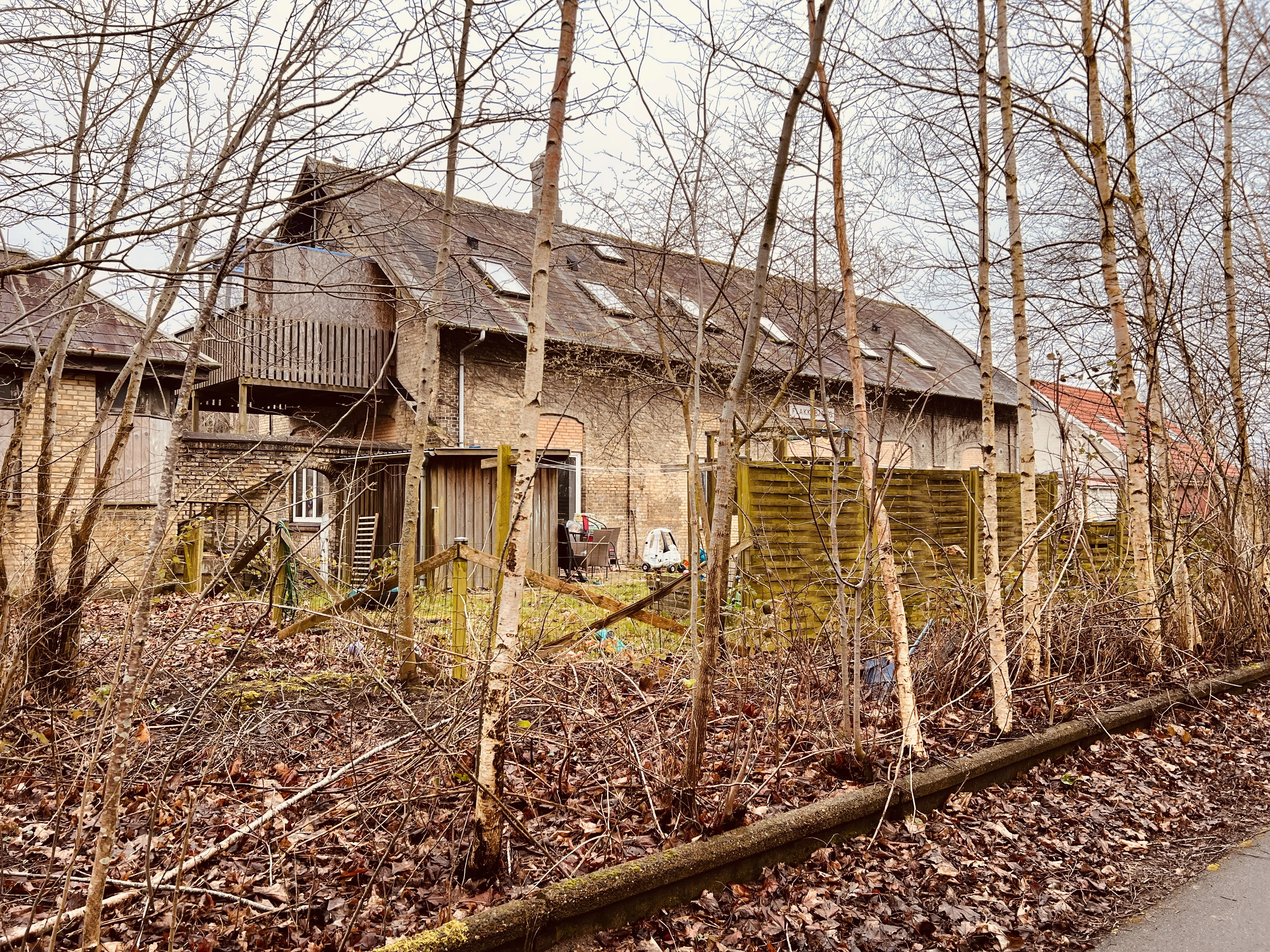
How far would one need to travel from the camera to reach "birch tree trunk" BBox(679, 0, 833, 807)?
322cm

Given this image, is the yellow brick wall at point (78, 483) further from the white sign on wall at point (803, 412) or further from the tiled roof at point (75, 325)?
the white sign on wall at point (803, 412)

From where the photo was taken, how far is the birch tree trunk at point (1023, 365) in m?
5.61

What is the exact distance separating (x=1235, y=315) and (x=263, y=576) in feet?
37.2

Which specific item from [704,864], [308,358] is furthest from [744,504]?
[308,358]

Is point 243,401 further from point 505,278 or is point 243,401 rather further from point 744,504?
point 744,504

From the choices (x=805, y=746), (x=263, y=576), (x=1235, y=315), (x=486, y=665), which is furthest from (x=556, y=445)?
(x=486, y=665)

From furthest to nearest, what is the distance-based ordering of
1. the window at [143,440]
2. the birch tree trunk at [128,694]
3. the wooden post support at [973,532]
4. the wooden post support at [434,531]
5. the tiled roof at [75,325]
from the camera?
the wooden post support at [434,531] < the window at [143,440] < the wooden post support at [973,532] < the tiled roof at [75,325] < the birch tree trunk at [128,694]

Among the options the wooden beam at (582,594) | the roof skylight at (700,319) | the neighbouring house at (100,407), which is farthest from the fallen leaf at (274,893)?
the neighbouring house at (100,407)

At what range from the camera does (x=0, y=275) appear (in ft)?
10.6

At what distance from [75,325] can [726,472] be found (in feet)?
14.4

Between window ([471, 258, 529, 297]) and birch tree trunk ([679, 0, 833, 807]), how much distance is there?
13765 millimetres

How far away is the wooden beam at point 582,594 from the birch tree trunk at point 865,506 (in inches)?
71.0

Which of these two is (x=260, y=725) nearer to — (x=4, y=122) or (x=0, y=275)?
(x=0, y=275)

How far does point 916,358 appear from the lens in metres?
25.3
